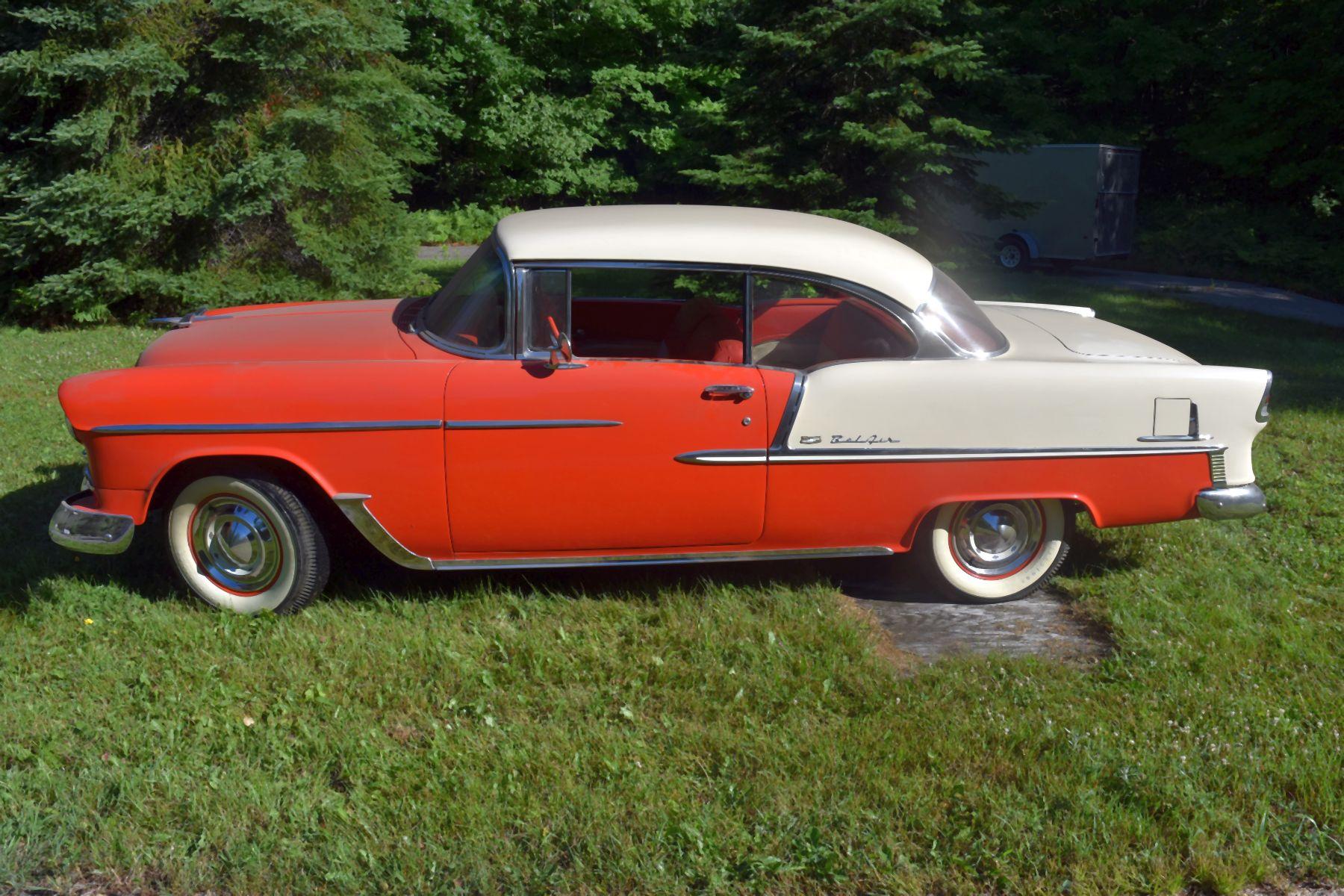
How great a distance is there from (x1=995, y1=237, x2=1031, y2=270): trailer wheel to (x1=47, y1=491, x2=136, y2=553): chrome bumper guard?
56.4 feet

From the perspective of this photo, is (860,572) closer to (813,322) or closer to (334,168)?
(813,322)

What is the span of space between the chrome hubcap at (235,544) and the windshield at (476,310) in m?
1.04

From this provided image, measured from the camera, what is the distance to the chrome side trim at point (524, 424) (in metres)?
4.47

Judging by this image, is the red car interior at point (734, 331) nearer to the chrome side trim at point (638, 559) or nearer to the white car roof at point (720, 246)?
the white car roof at point (720, 246)

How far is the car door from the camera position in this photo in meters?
4.49

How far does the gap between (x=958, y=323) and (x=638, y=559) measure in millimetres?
1634

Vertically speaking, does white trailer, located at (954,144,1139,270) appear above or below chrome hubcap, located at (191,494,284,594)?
above

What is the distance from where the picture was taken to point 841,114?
38.2 feet

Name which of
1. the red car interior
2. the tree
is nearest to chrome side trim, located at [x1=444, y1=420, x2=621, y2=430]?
the red car interior

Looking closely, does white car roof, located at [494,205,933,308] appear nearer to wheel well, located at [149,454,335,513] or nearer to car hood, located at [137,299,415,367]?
car hood, located at [137,299,415,367]

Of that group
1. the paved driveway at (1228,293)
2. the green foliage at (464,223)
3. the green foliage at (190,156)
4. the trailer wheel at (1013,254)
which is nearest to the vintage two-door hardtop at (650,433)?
the green foliage at (190,156)

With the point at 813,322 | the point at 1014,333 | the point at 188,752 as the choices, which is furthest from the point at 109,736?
the point at 1014,333

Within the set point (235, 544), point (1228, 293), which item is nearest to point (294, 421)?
point (235, 544)

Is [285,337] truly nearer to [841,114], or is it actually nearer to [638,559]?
[638,559]
